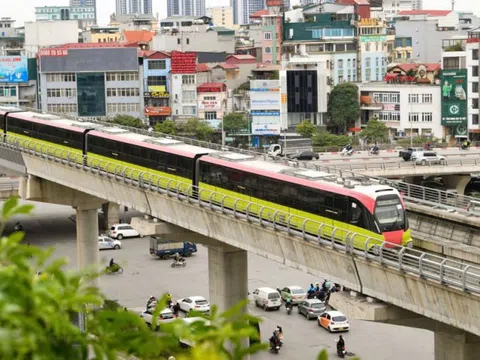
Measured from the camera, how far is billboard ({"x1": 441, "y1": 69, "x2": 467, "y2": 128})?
88.4 metres

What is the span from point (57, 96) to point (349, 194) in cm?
7112

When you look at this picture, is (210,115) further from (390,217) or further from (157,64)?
(390,217)

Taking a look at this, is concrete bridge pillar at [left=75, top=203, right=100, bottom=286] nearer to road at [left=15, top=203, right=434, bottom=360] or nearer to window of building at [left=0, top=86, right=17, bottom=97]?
road at [left=15, top=203, right=434, bottom=360]

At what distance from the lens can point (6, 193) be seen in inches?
2357

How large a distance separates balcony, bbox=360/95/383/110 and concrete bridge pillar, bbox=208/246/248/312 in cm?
6546

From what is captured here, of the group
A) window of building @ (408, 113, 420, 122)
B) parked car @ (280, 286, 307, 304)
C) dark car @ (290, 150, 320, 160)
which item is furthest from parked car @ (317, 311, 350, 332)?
window of building @ (408, 113, 420, 122)

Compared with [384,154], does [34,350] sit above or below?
above

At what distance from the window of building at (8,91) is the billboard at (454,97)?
33648mm

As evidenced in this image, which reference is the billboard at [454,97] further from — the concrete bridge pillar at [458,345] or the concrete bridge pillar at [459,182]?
the concrete bridge pillar at [458,345]

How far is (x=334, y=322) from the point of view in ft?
122

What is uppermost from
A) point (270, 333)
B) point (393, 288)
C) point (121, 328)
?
point (121, 328)

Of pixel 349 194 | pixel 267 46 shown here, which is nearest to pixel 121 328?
pixel 349 194

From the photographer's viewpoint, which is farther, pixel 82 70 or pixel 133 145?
pixel 82 70

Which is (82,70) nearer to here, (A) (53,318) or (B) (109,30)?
(B) (109,30)
